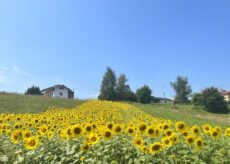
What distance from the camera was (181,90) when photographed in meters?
118

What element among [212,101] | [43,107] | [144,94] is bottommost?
[43,107]

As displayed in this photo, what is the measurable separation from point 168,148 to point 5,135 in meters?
3.96

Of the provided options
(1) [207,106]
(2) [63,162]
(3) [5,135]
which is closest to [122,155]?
(2) [63,162]

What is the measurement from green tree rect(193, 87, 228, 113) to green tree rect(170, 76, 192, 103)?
43659mm

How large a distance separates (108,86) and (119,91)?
3218 millimetres

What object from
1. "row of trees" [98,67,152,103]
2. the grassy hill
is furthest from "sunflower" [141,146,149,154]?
"row of trees" [98,67,152,103]

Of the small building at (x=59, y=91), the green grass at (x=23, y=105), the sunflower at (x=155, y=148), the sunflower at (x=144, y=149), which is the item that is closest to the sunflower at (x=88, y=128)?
the sunflower at (x=144, y=149)

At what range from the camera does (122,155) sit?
563cm

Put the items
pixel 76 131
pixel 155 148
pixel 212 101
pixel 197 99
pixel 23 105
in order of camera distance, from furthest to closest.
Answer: pixel 197 99 → pixel 212 101 → pixel 23 105 → pixel 76 131 → pixel 155 148

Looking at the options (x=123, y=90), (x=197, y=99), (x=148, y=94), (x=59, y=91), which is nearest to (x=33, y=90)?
(x=59, y=91)

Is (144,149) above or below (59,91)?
below

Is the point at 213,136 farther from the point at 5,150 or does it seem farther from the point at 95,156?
the point at 5,150

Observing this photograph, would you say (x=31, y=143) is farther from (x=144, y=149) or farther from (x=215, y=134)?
(x=215, y=134)

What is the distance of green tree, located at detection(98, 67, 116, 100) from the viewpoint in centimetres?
8454
